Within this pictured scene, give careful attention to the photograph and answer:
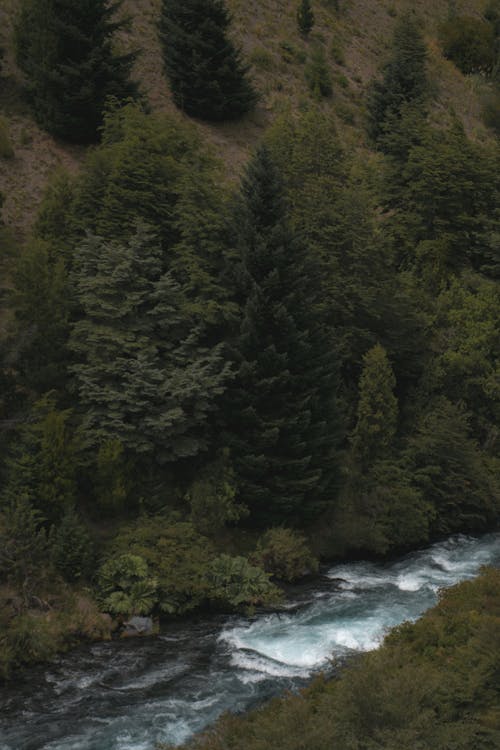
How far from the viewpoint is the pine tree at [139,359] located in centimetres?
2047

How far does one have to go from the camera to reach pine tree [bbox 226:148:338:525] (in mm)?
21453

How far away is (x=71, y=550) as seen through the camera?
18125 millimetres

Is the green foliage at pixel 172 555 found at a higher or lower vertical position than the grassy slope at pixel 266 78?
lower

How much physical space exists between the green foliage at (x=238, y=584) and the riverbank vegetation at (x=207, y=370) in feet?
0.23

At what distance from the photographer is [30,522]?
17547 millimetres

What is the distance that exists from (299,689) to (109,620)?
5617 mm

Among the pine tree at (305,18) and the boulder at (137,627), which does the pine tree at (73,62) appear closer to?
the boulder at (137,627)

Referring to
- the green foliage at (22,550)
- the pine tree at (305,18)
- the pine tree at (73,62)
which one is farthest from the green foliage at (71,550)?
the pine tree at (305,18)

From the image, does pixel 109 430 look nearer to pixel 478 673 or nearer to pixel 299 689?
pixel 299 689

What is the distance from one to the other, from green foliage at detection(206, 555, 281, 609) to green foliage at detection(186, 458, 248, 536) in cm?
134

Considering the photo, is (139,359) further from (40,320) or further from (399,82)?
(399,82)

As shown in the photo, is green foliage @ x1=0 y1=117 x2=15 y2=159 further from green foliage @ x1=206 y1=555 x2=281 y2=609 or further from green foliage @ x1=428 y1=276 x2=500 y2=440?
green foliage @ x1=206 y1=555 x2=281 y2=609

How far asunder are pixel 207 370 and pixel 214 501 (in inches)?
153

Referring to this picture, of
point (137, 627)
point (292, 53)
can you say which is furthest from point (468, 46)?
point (137, 627)
